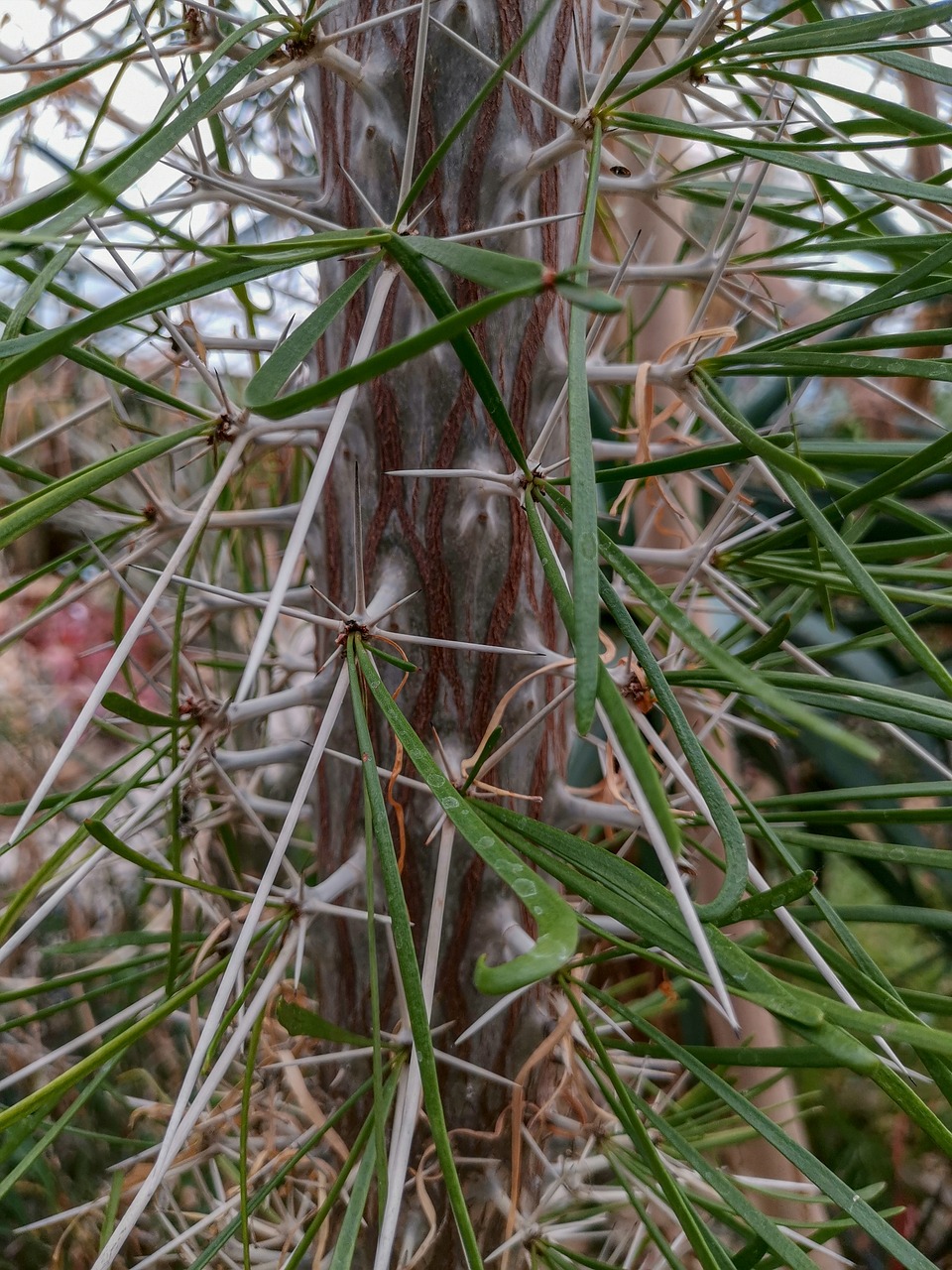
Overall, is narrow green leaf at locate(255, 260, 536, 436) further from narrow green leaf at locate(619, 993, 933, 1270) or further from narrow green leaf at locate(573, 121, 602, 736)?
narrow green leaf at locate(619, 993, 933, 1270)

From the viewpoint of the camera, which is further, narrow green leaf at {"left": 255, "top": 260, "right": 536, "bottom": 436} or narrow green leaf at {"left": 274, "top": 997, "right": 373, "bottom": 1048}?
narrow green leaf at {"left": 274, "top": 997, "right": 373, "bottom": 1048}

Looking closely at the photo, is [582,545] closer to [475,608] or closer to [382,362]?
[382,362]

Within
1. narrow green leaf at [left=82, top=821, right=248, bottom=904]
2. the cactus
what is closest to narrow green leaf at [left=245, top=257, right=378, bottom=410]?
the cactus

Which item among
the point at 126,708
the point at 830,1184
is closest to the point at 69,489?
the point at 126,708

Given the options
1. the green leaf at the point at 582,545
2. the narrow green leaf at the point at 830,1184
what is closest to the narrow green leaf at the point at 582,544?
the green leaf at the point at 582,545

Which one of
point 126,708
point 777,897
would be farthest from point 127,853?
point 777,897

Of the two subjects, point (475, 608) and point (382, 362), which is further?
point (475, 608)

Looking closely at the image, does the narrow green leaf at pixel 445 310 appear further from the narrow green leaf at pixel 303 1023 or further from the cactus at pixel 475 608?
the narrow green leaf at pixel 303 1023

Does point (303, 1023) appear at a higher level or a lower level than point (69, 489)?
lower

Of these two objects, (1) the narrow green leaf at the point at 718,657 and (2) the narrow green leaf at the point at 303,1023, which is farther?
(2) the narrow green leaf at the point at 303,1023

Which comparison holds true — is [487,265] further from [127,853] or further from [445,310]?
[127,853]

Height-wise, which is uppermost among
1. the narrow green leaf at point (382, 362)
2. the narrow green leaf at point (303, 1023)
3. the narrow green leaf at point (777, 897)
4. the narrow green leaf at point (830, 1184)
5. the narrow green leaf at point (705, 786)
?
the narrow green leaf at point (382, 362)
